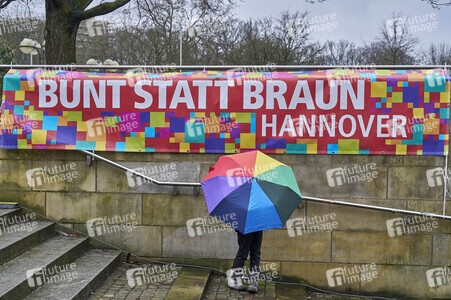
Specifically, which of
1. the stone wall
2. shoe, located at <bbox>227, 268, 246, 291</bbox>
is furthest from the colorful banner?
shoe, located at <bbox>227, 268, 246, 291</bbox>

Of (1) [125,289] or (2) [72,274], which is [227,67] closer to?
(1) [125,289]

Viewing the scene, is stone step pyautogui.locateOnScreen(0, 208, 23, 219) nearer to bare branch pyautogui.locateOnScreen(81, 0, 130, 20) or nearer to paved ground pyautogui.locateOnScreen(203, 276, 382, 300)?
paved ground pyautogui.locateOnScreen(203, 276, 382, 300)

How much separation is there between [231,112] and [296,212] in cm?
185

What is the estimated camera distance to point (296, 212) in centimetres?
698

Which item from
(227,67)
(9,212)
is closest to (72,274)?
(9,212)

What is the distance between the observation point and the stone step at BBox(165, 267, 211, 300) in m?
5.77

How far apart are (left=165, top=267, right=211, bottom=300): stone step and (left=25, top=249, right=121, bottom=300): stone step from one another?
968 millimetres

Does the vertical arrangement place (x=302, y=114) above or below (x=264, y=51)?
below

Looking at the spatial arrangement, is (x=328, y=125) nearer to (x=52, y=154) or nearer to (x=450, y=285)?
(x=450, y=285)

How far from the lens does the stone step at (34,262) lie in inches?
192

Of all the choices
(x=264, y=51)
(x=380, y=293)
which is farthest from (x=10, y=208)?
(x=264, y=51)

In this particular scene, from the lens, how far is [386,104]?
6.81 m

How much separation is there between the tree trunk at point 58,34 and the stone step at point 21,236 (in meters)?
6.68

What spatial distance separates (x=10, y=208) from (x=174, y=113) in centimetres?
295
